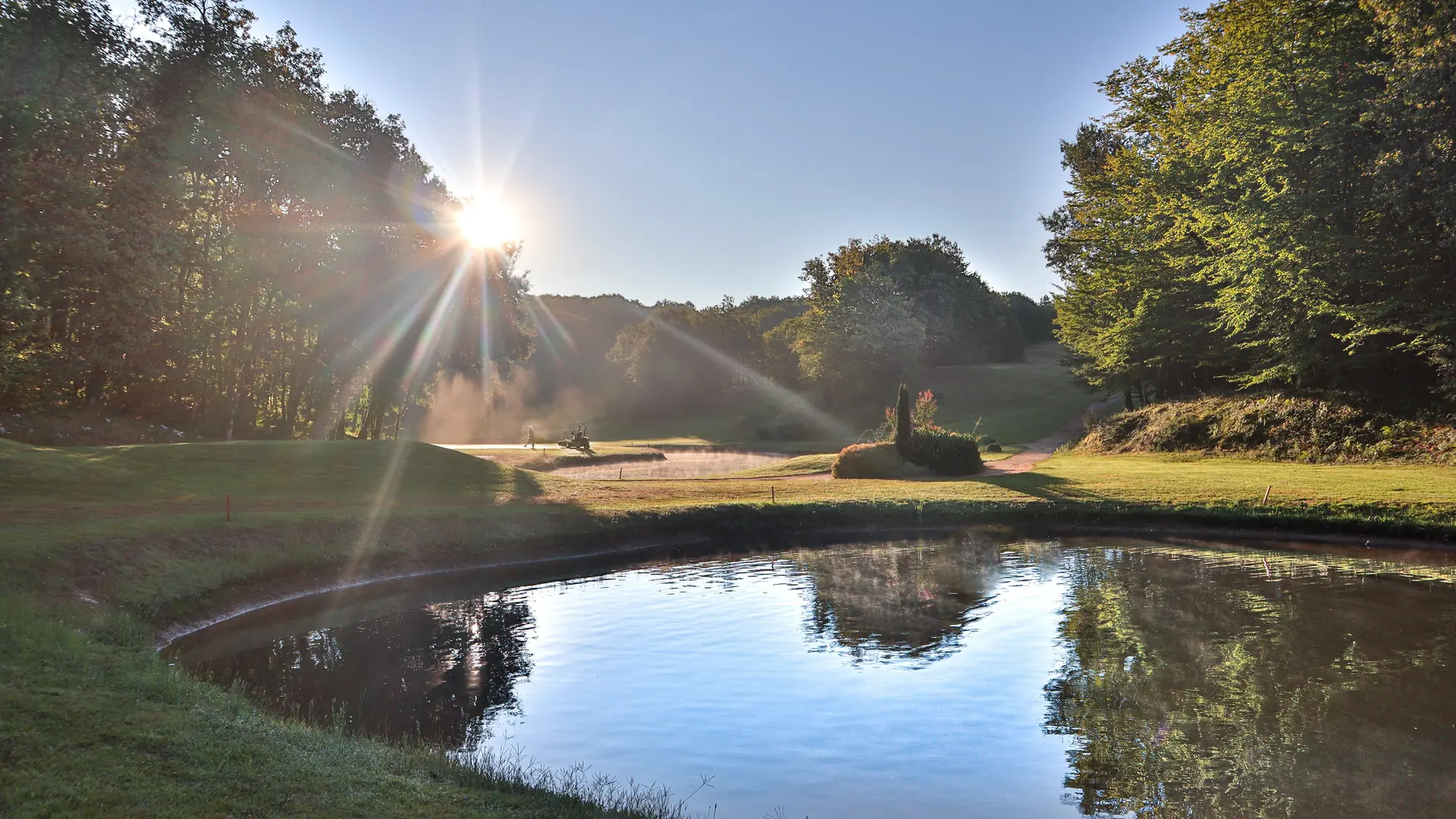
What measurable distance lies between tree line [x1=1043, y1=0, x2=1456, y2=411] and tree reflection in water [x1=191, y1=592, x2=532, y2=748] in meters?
→ 32.7

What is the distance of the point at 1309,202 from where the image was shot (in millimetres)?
34281

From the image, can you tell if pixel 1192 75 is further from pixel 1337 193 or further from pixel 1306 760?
pixel 1306 760

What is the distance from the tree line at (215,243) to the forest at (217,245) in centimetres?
11

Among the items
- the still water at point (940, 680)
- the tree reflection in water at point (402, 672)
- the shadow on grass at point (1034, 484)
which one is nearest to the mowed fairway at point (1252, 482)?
the shadow on grass at point (1034, 484)

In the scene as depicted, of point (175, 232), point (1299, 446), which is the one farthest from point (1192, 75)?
point (175, 232)

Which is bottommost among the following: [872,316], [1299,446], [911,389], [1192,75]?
[1299,446]

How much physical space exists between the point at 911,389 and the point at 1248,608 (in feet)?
Result: 225

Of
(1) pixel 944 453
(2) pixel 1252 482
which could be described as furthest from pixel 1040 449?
(2) pixel 1252 482

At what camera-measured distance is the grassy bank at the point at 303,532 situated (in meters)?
7.45

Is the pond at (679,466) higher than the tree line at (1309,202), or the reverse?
the tree line at (1309,202)

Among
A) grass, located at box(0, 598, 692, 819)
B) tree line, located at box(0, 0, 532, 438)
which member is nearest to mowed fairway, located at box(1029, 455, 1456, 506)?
grass, located at box(0, 598, 692, 819)

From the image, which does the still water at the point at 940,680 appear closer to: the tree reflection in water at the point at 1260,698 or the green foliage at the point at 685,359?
the tree reflection in water at the point at 1260,698

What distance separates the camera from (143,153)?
3206 centimetres

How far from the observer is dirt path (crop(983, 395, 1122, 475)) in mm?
42188
